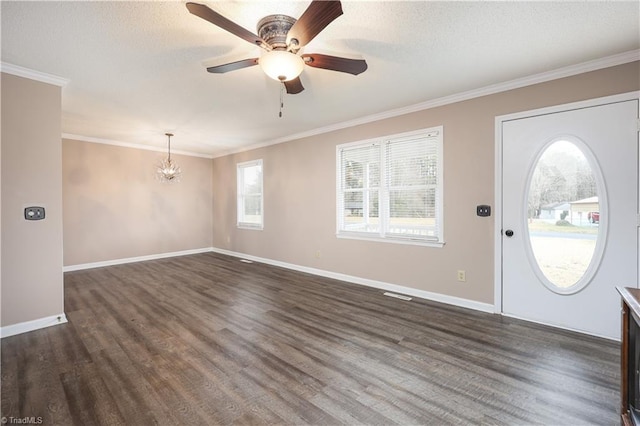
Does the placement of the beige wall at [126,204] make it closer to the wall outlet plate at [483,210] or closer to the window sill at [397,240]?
the window sill at [397,240]

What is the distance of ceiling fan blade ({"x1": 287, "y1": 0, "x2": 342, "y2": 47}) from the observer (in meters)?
1.50

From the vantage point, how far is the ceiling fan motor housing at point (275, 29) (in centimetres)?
197

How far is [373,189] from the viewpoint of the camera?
14.0 feet

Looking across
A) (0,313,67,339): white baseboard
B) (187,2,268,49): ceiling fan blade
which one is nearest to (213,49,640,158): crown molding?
(187,2,268,49): ceiling fan blade

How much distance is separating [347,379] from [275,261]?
12.9 feet

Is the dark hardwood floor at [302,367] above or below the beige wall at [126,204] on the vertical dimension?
below

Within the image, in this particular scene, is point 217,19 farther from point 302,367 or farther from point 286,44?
point 302,367

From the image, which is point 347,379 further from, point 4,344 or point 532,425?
point 4,344

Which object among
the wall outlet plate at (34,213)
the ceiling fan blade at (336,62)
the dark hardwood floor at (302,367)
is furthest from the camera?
the wall outlet plate at (34,213)

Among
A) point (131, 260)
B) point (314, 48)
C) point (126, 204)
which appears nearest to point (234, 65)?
point (314, 48)

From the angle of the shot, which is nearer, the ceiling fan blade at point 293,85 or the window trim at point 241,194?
the ceiling fan blade at point 293,85

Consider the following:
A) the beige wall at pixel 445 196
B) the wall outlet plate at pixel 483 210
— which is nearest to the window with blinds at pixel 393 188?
the beige wall at pixel 445 196

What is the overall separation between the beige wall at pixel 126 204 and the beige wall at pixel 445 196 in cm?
220

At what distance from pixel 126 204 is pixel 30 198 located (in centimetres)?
→ 343
